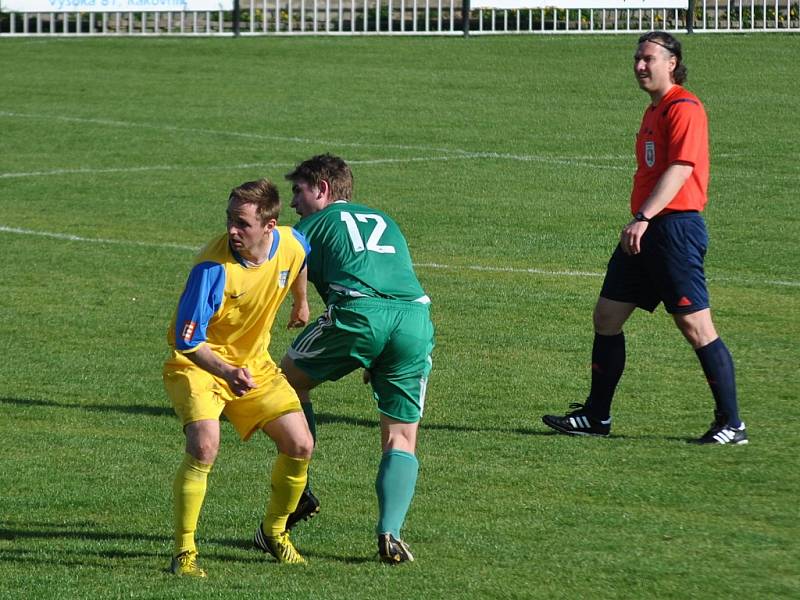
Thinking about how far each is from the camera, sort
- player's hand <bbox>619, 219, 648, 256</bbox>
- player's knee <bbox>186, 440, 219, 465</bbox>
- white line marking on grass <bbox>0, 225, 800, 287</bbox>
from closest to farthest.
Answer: player's knee <bbox>186, 440, 219, 465</bbox>, player's hand <bbox>619, 219, 648, 256</bbox>, white line marking on grass <bbox>0, 225, 800, 287</bbox>

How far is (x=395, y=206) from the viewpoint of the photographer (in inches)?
695

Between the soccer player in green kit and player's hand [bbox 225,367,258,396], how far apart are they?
74 cm

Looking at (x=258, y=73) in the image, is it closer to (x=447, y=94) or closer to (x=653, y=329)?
(x=447, y=94)

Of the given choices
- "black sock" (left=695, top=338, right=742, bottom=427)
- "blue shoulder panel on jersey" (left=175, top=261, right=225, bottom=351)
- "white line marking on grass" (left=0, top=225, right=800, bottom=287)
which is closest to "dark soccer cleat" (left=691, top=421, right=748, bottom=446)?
"black sock" (left=695, top=338, right=742, bottom=427)

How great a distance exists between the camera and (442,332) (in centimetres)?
1154

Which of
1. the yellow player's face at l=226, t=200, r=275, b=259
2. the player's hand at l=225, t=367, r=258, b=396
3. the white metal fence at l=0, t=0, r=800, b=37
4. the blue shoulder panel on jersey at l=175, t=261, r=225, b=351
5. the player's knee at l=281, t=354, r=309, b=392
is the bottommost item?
the player's knee at l=281, t=354, r=309, b=392

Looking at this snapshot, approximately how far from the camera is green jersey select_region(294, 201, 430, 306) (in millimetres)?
6613

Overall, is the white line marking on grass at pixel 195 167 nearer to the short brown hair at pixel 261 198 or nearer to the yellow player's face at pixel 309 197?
the yellow player's face at pixel 309 197

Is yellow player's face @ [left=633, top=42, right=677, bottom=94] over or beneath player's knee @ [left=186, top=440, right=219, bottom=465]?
over

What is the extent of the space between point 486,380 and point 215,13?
22240mm

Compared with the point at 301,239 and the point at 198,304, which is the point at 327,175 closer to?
the point at 301,239

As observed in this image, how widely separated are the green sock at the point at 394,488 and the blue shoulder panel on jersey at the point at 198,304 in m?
0.95

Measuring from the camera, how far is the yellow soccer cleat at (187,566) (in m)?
6.09

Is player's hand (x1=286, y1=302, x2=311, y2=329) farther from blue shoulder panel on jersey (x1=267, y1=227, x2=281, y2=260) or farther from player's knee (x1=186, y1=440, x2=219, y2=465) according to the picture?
player's knee (x1=186, y1=440, x2=219, y2=465)
